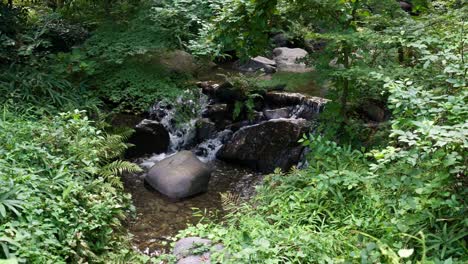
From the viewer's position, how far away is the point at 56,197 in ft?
12.5

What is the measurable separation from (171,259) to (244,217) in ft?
2.81

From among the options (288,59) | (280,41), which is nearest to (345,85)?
(288,59)

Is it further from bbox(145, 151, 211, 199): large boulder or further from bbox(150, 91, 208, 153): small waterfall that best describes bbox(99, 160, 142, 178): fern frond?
bbox(150, 91, 208, 153): small waterfall

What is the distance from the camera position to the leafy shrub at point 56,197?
3.29 metres

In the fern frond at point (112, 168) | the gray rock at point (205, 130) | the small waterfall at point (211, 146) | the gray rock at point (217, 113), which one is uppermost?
the fern frond at point (112, 168)

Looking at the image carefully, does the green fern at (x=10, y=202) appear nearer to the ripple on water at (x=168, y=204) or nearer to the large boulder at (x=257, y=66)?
the ripple on water at (x=168, y=204)

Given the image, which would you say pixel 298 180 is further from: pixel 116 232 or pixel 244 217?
pixel 116 232

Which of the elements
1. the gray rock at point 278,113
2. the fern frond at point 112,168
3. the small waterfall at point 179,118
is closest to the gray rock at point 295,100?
the gray rock at point 278,113

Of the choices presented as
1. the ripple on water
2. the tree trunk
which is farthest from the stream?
the tree trunk

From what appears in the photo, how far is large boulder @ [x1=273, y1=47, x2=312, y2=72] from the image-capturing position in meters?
10.8

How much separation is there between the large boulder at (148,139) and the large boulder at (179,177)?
0.94 m

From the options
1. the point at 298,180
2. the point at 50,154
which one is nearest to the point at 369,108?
the point at 298,180

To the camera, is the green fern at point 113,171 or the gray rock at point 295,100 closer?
the green fern at point 113,171

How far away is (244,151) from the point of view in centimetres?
714
